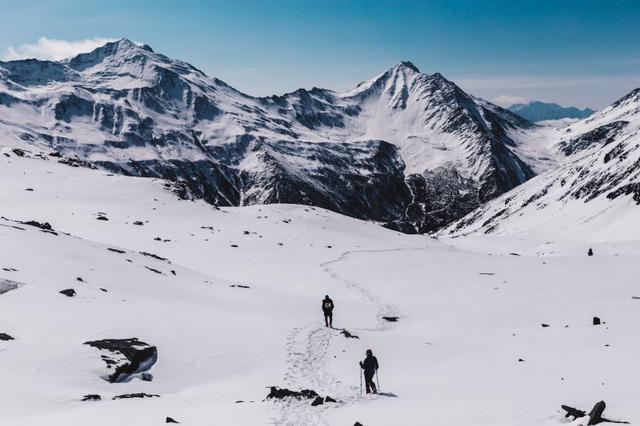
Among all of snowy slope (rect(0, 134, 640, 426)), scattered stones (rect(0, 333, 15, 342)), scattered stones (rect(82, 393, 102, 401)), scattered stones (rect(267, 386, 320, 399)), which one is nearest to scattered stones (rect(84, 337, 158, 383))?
snowy slope (rect(0, 134, 640, 426))

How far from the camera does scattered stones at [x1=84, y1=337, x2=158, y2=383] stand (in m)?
23.4

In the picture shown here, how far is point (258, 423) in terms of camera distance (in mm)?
18000

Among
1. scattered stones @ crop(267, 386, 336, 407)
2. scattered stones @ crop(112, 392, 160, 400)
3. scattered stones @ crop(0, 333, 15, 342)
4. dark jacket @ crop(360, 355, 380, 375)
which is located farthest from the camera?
scattered stones @ crop(0, 333, 15, 342)

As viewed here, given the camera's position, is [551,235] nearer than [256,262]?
No

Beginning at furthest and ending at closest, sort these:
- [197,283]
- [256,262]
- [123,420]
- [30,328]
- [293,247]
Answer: [293,247] < [256,262] < [197,283] < [30,328] < [123,420]

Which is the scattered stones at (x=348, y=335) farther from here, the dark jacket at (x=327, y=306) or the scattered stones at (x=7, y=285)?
the scattered stones at (x=7, y=285)

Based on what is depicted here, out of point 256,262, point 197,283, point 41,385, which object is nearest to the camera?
point 41,385

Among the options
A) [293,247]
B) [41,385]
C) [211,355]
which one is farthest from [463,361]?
[293,247]

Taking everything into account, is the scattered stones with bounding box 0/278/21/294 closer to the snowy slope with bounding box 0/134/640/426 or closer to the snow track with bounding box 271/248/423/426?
the snowy slope with bounding box 0/134/640/426

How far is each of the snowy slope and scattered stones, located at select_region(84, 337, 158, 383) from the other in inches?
19.9

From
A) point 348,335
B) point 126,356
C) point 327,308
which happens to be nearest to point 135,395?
point 126,356

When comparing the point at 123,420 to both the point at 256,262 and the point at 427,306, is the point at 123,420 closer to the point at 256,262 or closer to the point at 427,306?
the point at 427,306

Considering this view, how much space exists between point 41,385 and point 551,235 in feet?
624

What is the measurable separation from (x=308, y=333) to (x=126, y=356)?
506 inches
